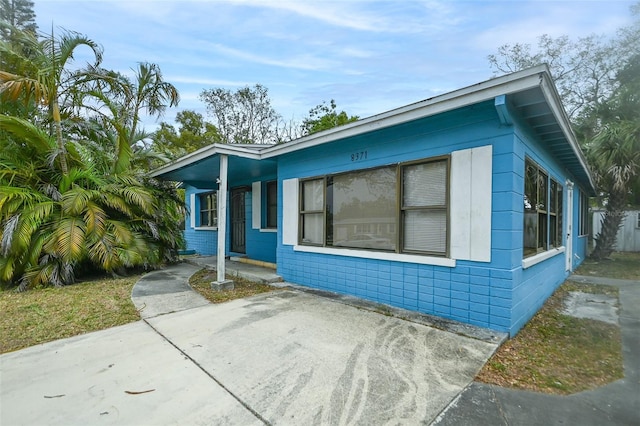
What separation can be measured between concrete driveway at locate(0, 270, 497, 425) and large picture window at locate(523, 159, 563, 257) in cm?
193

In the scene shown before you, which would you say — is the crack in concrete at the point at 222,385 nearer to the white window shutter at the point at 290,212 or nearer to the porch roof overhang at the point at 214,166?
the white window shutter at the point at 290,212

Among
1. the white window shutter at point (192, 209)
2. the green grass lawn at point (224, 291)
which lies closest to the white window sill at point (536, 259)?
the green grass lawn at point (224, 291)

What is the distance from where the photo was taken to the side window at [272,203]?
7.88 metres

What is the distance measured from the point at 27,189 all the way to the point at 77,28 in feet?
11.3

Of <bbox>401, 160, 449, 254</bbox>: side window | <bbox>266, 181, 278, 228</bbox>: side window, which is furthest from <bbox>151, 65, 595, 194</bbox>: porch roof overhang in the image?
<bbox>266, 181, 278, 228</bbox>: side window

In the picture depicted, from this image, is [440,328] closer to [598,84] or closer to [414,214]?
[414,214]

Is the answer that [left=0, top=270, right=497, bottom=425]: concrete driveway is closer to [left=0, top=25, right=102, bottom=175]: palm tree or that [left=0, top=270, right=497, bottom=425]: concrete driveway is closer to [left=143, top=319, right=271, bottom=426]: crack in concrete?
[left=143, top=319, right=271, bottom=426]: crack in concrete

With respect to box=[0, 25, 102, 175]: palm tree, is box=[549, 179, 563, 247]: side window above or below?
below

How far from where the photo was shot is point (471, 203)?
375 centimetres

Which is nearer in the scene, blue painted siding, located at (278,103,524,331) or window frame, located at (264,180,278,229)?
blue painted siding, located at (278,103,524,331)

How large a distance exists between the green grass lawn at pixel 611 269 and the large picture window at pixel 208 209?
1091 centimetres

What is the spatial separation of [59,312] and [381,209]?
15.6ft

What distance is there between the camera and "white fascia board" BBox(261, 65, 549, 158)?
10.2 feet

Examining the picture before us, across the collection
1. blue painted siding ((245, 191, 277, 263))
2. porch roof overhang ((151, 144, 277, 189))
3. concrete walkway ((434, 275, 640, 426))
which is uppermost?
porch roof overhang ((151, 144, 277, 189))
